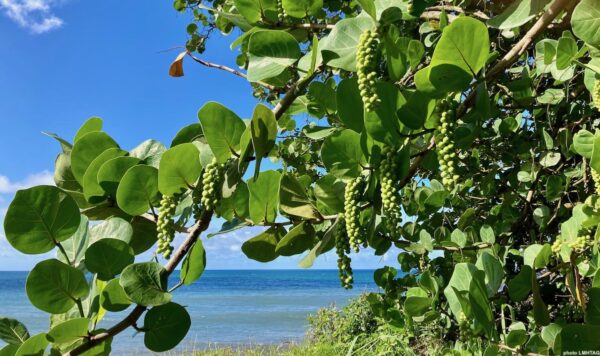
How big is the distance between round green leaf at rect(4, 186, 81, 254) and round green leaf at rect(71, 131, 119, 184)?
0.38 ft

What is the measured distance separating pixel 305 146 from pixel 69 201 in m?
2.20

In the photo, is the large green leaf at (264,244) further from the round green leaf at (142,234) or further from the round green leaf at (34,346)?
the round green leaf at (34,346)

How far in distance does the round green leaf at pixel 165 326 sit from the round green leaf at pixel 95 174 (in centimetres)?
19

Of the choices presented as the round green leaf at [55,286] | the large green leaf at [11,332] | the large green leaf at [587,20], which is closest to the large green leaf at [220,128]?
the round green leaf at [55,286]

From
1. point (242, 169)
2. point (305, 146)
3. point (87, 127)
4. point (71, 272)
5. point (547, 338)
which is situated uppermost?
point (305, 146)

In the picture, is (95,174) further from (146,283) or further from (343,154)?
(343,154)

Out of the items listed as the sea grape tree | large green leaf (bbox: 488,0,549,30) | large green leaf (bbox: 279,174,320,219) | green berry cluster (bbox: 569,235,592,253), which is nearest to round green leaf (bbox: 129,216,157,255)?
the sea grape tree

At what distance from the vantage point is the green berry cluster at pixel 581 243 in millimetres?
1097

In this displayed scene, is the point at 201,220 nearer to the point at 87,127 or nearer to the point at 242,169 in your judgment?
the point at 242,169

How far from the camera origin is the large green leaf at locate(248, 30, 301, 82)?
0.70 meters

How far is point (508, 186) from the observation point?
6.74 feet

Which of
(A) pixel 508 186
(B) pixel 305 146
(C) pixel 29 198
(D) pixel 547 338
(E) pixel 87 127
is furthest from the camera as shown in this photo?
(B) pixel 305 146

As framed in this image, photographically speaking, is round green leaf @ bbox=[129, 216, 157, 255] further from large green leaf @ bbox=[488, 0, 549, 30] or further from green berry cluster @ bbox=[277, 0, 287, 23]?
large green leaf @ bbox=[488, 0, 549, 30]

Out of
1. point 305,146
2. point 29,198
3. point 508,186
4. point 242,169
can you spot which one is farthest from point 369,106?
point 305,146
